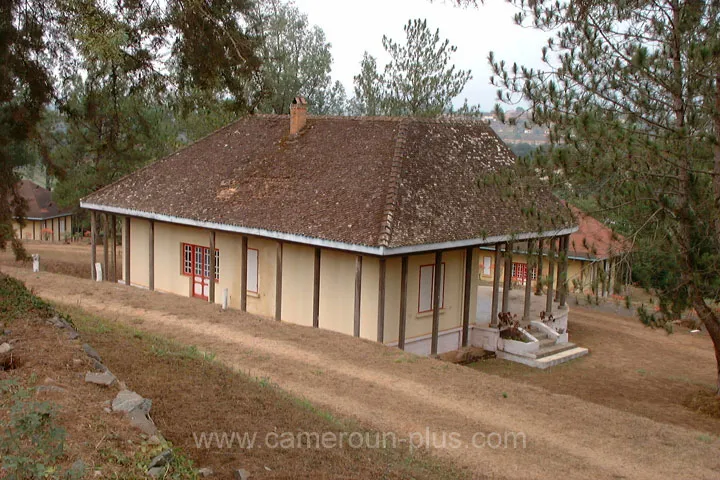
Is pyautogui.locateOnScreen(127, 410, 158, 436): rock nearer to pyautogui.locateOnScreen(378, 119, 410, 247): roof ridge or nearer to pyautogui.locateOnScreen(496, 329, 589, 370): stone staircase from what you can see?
pyautogui.locateOnScreen(378, 119, 410, 247): roof ridge

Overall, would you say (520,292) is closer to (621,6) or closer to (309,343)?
(309,343)

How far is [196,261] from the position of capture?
2162 cm

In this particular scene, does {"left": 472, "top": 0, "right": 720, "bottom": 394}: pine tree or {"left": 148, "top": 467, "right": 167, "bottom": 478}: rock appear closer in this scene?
{"left": 148, "top": 467, "right": 167, "bottom": 478}: rock

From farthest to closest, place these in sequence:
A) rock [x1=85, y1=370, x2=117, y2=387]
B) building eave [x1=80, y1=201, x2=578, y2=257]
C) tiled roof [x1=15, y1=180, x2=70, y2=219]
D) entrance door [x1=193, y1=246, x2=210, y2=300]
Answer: tiled roof [x1=15, y1=180, x2=70, y2=219]
entrance door [x1=193, y1=246, x2=210, y2=300]
building eave [x1=80, y1=201, x2=578, y2=257]
rock [x1=85, y1=370, x2=117, y2=387]

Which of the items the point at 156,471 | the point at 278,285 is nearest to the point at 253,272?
A: the point at 278,285

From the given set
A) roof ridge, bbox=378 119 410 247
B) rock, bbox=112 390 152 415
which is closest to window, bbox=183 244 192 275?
roof ridge, bbox=378 119 410 247

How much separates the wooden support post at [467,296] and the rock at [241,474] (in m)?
12.9

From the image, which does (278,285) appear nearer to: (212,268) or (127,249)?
(212,268)

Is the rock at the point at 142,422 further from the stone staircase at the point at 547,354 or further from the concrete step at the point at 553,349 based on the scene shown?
the concrete step at the point at 553,349

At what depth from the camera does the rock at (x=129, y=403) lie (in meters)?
6.41

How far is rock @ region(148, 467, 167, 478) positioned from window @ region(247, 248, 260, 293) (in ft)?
47.2

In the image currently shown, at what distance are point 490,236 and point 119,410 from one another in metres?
12.7

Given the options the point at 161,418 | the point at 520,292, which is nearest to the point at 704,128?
the point at 161,418

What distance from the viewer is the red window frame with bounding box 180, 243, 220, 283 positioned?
21000 millimetres
